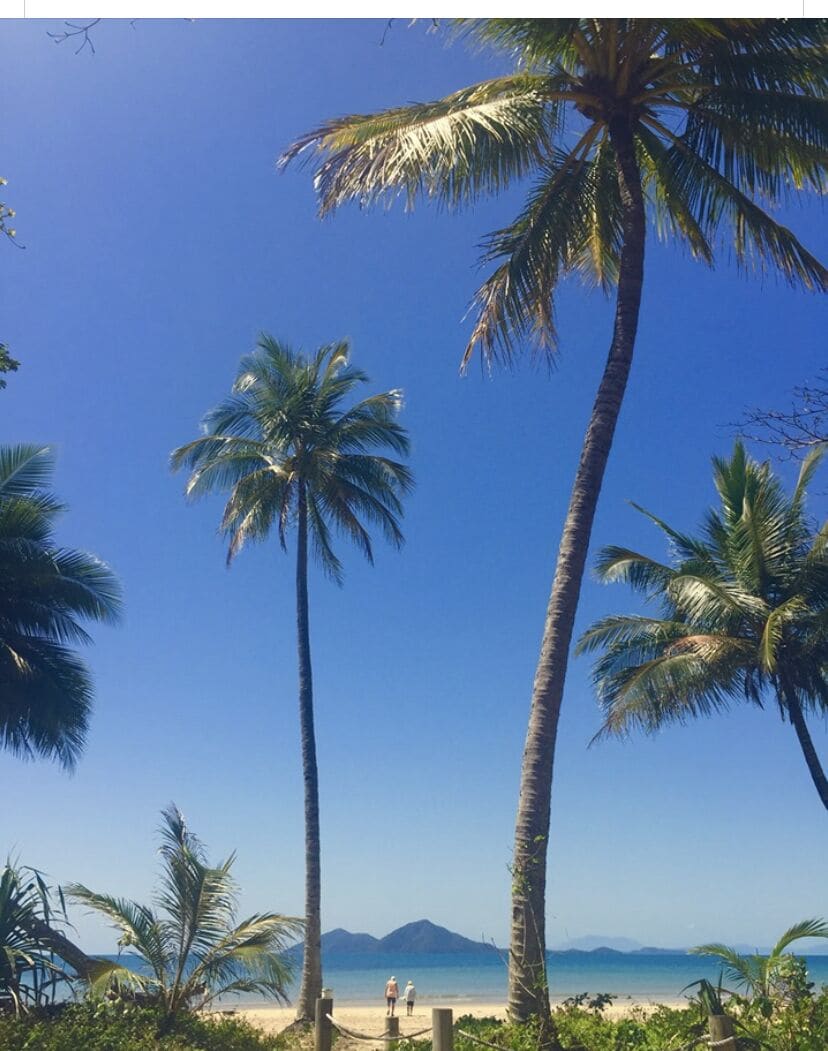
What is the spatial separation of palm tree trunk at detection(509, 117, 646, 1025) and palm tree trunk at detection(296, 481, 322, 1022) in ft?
32.7

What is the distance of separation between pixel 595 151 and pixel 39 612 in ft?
40.9

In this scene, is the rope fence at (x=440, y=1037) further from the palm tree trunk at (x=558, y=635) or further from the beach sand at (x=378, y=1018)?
the beach sand at (x=378, y=1018)

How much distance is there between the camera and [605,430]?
11.1 metres

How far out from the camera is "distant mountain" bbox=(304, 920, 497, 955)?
142 m

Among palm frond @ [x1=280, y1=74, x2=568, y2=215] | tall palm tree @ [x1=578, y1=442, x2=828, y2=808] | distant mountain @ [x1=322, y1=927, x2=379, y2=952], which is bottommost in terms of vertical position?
distant mountain @ [x1=322, y1=927, x2=379, y2=952]

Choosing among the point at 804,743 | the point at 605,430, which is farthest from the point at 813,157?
the point at 804,743

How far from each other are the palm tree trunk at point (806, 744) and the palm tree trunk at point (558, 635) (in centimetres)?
935

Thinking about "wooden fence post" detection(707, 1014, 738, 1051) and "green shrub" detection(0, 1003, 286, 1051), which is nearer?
"wooden fence post" detection(707, 1014, 738, 1051)

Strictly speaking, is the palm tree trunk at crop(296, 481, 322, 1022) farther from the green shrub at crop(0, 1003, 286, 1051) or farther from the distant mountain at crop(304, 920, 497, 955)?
the distant mountain at crop(304, 920, 497, 955)

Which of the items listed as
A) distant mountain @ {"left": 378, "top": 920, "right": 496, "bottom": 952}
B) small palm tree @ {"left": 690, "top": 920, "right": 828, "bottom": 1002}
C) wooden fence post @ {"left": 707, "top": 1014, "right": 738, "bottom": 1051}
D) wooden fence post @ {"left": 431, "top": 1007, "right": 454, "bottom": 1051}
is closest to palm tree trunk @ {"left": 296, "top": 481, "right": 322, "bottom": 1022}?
small palm tree @ {"left": 690, "top": 920, "right": 828, "bottom": 1002}

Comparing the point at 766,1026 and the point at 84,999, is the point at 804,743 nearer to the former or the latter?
the point at 766,1026

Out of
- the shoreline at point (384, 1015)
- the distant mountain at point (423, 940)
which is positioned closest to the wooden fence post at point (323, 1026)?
the shoreline at point (384, 1015)

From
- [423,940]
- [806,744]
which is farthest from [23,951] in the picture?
[423,940]

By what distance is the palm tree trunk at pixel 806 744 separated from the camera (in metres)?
17.4
